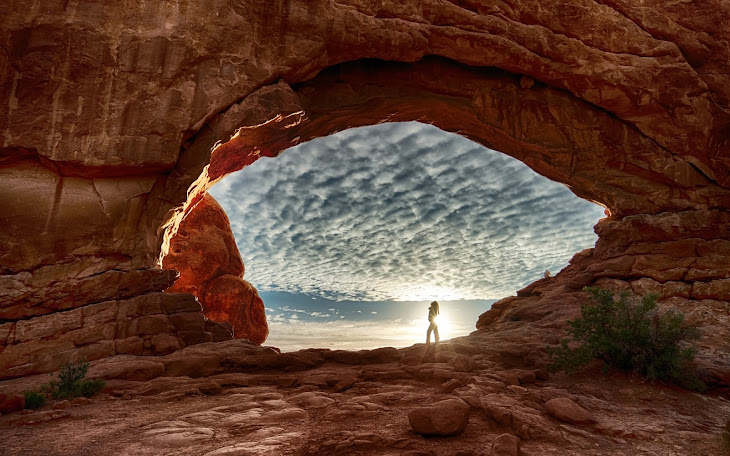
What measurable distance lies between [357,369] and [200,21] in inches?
587

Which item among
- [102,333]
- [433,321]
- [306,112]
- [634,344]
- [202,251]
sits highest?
[306,112]

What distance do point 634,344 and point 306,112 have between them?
52.1ft

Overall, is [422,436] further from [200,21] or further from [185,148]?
[200,21]

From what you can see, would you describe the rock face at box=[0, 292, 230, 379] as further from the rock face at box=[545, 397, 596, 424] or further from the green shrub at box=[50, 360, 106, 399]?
the rock face at box=[545, 397, 596, 424]

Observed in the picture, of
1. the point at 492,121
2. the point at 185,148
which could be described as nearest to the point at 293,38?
the point at 185,148

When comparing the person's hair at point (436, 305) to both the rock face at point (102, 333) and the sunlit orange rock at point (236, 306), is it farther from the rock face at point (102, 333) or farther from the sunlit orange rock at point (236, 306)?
the sunlit orange rock at point (236, 306)

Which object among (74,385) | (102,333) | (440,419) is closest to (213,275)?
(102,333)

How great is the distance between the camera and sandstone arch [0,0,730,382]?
12391mm

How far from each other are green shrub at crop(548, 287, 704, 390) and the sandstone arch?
521cm

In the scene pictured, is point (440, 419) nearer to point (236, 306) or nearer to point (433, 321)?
point (433, 321)

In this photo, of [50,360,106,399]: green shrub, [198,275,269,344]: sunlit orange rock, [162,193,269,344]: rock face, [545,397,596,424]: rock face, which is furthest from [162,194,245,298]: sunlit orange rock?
[545,397,596,424]: rock face

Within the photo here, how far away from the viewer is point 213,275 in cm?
3061

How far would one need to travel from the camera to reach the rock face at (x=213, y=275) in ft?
96.6

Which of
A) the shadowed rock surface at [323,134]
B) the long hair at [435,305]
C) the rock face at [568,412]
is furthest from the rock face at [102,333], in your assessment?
the rock face at [568,412]
